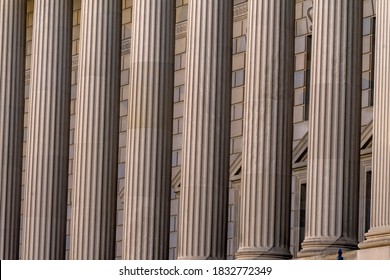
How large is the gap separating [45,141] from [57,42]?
612 centimetres

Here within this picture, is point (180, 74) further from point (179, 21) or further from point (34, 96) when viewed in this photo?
point (34, 96)

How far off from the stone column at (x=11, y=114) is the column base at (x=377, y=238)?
3338 cm

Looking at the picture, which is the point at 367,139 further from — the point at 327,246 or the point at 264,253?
the point at 327,246

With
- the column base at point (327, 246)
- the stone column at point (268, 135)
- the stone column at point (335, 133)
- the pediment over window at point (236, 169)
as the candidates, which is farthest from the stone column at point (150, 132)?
the pediment over window at point (236, 169)

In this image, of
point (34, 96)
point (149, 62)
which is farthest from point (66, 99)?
point (149, 62)

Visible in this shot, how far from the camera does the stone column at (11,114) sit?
11712cm

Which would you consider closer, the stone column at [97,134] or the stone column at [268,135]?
the stone column at [268,135]

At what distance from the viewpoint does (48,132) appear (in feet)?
372

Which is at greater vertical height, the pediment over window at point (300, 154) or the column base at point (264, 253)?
the pediment over window at point (300, 154)

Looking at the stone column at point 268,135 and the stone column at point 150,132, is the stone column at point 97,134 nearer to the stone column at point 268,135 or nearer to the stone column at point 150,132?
the stone column at point 150,132

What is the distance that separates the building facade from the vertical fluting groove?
0.28ft

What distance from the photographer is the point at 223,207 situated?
102 meters

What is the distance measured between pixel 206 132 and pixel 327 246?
11968 millimetres

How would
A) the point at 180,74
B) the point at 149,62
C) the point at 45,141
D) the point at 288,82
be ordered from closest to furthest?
1. the point at 288,82
2. the point at 149,62
3. the point at 45,141
4. the point at 180,74
